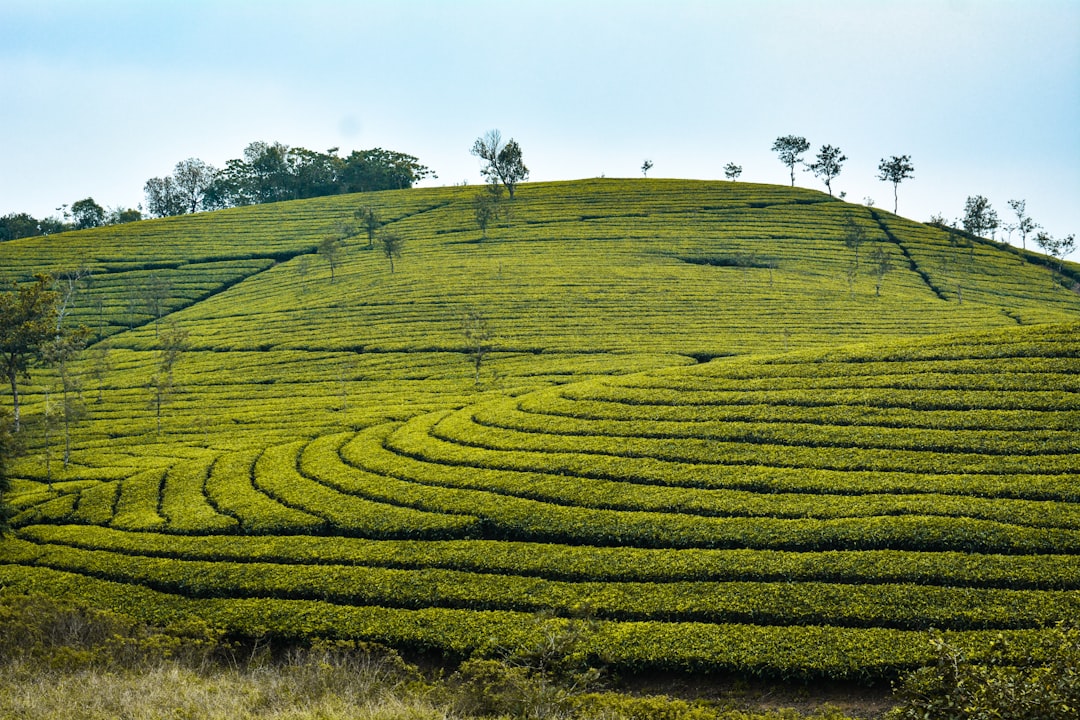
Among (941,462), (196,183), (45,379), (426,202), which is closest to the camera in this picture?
(941,462)

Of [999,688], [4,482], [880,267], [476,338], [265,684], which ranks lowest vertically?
[265,684]

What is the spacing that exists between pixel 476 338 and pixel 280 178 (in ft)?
394

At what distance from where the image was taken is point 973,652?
64.8 ft

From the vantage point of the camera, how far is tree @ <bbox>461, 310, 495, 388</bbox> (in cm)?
5784

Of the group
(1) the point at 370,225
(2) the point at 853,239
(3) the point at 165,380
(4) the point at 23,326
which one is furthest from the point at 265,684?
(2) the point at 853,239

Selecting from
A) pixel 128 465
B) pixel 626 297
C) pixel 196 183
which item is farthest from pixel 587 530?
pixel 196 183

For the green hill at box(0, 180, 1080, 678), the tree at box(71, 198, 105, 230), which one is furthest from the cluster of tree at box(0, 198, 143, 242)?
the green hill at box(0, 180, 1080, 678)

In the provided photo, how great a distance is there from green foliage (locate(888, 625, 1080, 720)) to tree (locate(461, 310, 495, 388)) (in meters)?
37.6

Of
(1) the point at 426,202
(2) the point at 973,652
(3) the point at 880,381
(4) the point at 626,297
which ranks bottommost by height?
(2) the point at 973,652

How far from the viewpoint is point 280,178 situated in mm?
162750

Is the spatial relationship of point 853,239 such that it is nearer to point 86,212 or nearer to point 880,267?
point 880,267

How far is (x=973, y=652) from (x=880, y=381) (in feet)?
66.7

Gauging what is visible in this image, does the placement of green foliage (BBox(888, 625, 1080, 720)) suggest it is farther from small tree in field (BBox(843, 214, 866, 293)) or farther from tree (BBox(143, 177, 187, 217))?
tree (BBox(143, 177, 187, 217))

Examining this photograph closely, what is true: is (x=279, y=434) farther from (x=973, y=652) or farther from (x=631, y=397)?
(x=973, y=652)
